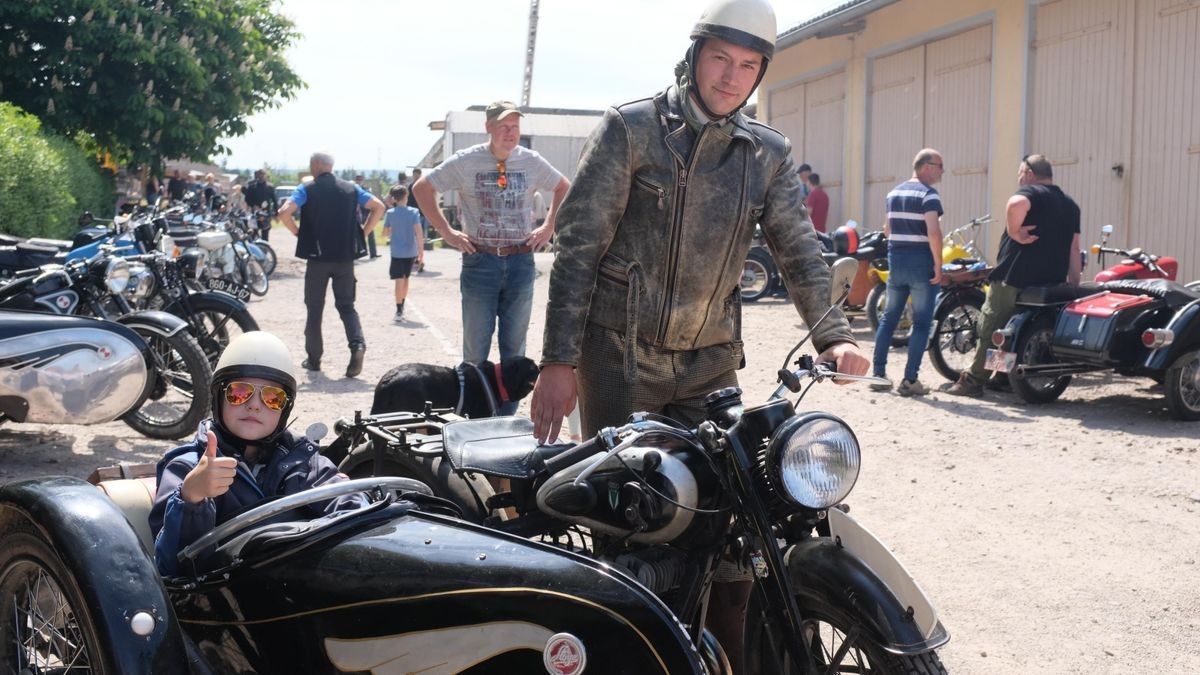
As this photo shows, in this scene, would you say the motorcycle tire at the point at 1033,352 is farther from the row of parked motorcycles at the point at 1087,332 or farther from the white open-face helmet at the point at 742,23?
the white open-face helmet at the point at 742,23

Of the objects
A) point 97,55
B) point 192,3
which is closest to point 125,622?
point 97,55

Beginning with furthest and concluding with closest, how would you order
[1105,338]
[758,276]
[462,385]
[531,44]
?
1. [531,44]
2. [758,276]
3. [1105,338]
4. [462,385]

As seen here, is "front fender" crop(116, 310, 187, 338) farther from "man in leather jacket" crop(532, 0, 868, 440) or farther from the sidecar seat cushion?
"man in leather jacket" crop(532, 0, 868, 440)

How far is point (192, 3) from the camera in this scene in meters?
19.7

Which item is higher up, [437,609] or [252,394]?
[252,394]

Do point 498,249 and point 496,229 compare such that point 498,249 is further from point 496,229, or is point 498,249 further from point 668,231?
point 668,231

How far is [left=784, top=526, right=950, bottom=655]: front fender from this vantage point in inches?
102

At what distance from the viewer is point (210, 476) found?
2.81 meters

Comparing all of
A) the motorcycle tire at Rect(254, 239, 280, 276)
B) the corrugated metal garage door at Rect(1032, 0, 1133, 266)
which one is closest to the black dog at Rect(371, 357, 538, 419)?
the corrugated metal garage door at Rect(1032, 0, 1133, 266)

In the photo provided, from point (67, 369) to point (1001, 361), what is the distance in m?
6.46

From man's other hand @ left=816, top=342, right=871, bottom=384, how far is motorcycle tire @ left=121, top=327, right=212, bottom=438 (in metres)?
5.06

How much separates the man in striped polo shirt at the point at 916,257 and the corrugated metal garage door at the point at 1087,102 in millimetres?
3533

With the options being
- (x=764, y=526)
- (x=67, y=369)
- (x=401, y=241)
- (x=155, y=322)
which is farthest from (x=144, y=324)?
(x=401, y=241)

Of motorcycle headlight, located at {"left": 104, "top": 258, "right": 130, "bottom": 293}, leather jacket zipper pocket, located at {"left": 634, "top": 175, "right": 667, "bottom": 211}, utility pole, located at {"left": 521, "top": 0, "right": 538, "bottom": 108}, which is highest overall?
utility pole, located at {"left": 521, "top": 0, "right": 538, "bottom": 108}
